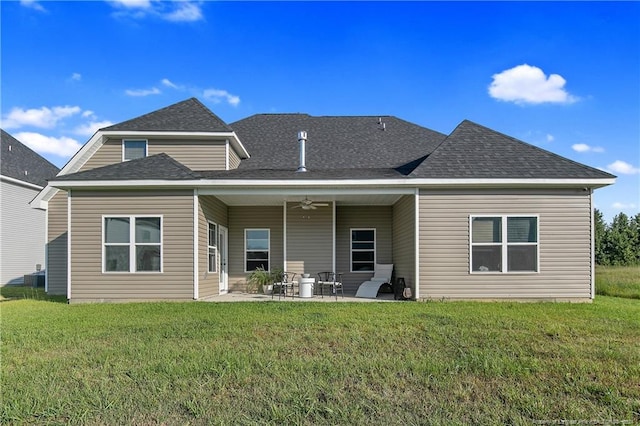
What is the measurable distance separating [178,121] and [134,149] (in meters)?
1.52

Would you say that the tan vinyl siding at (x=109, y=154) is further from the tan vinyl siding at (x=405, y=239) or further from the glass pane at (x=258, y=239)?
the tan vinyl siding at (x=405, y=239)

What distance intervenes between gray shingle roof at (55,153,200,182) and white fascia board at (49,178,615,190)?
0.10 meters

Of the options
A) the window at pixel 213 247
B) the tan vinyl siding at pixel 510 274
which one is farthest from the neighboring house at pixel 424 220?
the window at pixel 213 247

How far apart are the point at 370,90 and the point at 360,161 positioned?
6.49m

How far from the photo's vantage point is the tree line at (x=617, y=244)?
3612cm

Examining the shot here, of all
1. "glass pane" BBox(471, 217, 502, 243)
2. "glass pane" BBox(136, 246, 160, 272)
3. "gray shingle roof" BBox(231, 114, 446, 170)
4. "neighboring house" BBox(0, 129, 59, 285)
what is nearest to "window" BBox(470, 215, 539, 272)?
"glass pane" BBox(471, 217, 502, 243)

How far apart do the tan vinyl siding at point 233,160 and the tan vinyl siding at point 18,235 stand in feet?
35.6

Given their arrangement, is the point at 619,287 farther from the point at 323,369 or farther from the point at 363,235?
the point at 323,369

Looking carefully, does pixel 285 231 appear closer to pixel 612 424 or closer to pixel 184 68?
pixel 184 68

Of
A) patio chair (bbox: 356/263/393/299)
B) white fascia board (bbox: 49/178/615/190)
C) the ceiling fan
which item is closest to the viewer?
white fascia board (bbox: 49/178/615/190)

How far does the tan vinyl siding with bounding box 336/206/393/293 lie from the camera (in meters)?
14.3

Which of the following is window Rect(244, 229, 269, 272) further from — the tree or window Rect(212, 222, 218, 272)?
the tree

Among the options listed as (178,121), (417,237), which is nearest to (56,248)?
(178,121)

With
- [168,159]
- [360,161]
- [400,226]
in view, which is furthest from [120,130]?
[400,226]
